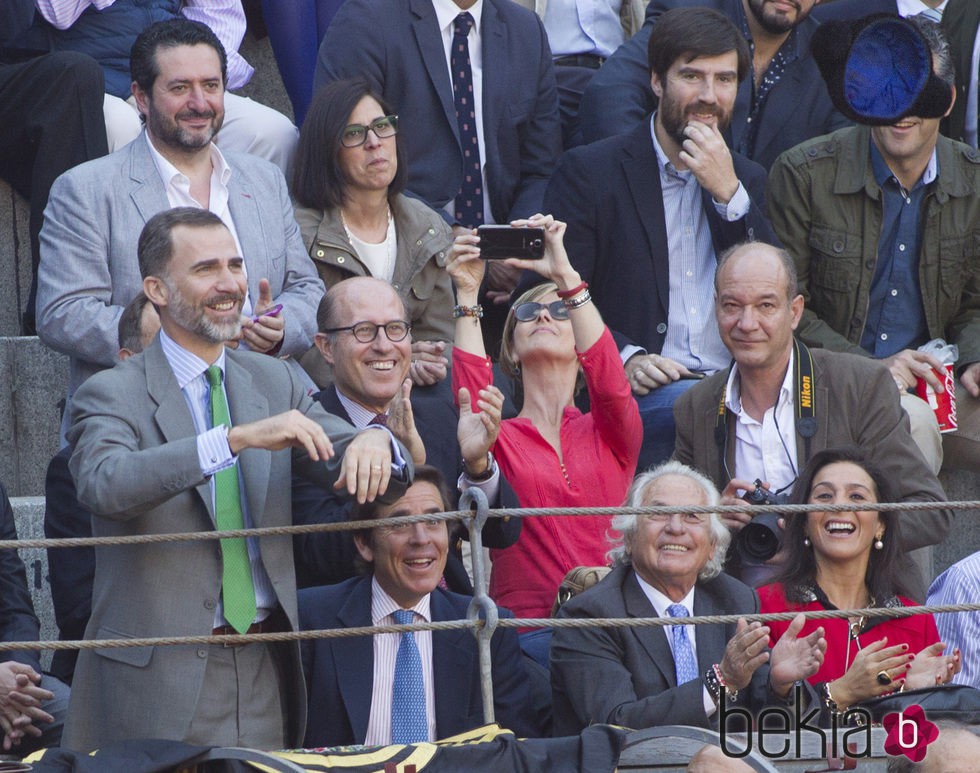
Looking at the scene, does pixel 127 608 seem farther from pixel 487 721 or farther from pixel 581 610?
pixel 581 610

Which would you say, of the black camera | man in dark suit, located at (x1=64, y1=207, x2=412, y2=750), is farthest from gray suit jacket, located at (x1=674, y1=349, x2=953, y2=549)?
man in dark suit, located at (x1=64, y1=207, x2=412, y2=750)

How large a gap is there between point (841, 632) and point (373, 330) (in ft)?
5.12

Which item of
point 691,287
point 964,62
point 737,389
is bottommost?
point 737,389

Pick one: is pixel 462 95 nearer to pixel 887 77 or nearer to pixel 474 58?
pixel 474 58

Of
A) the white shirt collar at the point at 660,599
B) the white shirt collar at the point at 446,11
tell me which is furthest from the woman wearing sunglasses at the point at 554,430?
the white shirt collar at the point at 446,11

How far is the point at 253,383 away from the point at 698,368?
2.32 m

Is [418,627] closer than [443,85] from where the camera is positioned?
Yes

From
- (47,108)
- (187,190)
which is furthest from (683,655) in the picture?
(47,108)

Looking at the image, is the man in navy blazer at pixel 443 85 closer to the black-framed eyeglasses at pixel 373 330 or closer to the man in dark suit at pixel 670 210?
the man in dark suit at pixel 670 210

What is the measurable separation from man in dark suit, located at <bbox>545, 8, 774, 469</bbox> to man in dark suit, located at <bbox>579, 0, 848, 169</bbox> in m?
0.58

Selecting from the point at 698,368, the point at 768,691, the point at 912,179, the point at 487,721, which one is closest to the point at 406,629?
the point at 487,721

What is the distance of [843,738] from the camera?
414cm

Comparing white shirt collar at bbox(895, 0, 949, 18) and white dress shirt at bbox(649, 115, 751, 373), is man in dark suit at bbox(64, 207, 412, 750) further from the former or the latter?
white shirt collar at bbox(895, 0, 949, 18)

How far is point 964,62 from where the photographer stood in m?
7.10
